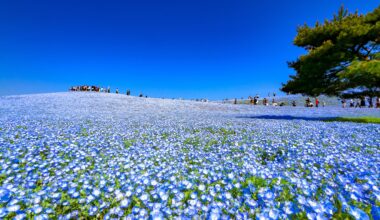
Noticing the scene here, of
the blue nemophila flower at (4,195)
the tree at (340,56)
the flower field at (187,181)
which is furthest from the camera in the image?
the tree at (340,56)

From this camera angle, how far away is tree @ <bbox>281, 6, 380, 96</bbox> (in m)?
14.4

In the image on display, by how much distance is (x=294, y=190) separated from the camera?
3957mm

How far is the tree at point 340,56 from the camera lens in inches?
567

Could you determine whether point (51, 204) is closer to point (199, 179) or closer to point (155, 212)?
point (155, 212)

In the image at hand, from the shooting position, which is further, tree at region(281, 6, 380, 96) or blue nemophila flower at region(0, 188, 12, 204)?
tree at region(281, 6, 380, 96)

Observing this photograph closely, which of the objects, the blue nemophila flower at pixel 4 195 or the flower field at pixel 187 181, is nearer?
the flower field at pixel 187 181

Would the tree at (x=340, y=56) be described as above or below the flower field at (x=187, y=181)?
above

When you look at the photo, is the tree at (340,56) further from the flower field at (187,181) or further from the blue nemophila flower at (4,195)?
the blue nemophila flower at (4,195)

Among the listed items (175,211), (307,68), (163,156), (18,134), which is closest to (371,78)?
(307,68)

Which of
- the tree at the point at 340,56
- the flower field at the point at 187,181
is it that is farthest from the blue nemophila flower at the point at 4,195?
the tree at the point at 340,56

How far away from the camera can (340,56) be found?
1505 centimetres

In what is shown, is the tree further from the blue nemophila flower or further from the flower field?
the blue nemophila flower

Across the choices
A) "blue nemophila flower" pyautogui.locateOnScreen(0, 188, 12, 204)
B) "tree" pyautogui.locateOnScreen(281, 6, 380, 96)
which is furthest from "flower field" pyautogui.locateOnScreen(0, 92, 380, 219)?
"tree" pyautogui.locateOnScreen(281, 6, 380, 96)

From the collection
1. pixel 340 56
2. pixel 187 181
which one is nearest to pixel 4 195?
pixel 187 181
